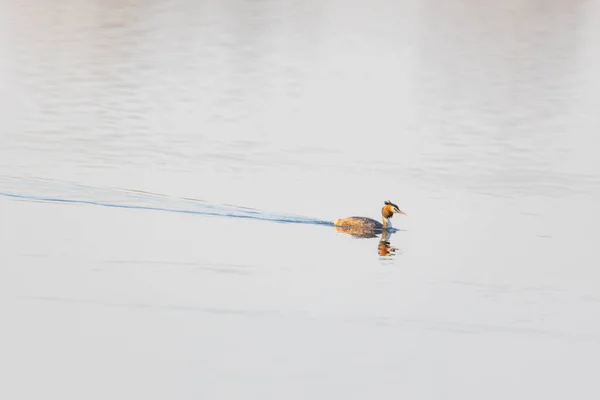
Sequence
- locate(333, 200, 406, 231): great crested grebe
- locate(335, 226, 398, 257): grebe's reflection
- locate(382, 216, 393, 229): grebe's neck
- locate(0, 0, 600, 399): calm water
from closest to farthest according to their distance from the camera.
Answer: locate(0, 0, 600, 399): calm water → locate(335, 226, 398, 257): grebe's reflection → locate(333, 200, 406, 231): great crested grebe → locate(382, 216, 393, 229): grebe's neck

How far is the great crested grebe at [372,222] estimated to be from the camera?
54.1ft

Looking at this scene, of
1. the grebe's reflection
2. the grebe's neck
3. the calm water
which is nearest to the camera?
the calm water

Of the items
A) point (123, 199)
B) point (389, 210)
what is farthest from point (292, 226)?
point (123, 199)

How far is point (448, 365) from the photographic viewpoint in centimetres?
1170

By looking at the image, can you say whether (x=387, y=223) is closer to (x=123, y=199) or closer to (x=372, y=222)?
(x=372, y=222)

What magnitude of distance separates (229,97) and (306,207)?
32.3ft

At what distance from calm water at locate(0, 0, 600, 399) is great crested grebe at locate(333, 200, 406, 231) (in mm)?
217

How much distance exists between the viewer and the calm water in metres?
11.6

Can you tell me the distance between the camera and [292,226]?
16406 mm

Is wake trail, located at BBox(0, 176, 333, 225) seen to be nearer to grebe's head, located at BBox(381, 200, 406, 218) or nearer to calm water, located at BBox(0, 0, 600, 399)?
calm water, located at BBox(0, 0, 600, 399)

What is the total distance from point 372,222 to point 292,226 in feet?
3.15

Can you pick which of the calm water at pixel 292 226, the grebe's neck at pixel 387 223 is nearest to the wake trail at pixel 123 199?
the calm water at pixel 292 226

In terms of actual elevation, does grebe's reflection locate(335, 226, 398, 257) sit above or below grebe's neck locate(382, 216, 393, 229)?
below

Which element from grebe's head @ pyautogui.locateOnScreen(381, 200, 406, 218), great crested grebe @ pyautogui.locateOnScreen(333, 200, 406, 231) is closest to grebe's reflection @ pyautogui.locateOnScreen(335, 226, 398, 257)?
great crested grebe @ pyautogui.locateOnScreen(333, 200, 406, 231)
